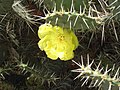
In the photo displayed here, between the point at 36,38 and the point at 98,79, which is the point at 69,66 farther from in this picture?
the point at 98,79

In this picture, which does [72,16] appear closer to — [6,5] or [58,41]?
A: [58,41]

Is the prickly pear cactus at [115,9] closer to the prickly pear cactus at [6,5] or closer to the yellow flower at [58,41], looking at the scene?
the yellow flower at [58,41]

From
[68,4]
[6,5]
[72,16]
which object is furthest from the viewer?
[6,5]

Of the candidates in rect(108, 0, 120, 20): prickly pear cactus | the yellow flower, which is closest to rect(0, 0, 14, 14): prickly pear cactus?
the yellow flower

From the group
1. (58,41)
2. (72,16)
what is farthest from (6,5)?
(72,16)

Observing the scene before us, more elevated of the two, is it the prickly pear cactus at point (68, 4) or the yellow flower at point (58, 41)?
the prickly pear cactus at point (68, 4)

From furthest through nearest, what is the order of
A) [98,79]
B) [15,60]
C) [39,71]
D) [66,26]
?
[15,60], [39,71], [66,26], [98,79]

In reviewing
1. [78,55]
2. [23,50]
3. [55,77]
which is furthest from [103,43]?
[23,50]

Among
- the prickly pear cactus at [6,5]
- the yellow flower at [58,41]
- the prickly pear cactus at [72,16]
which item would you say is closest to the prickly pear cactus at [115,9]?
the prickly pear cactus at [72,16]
